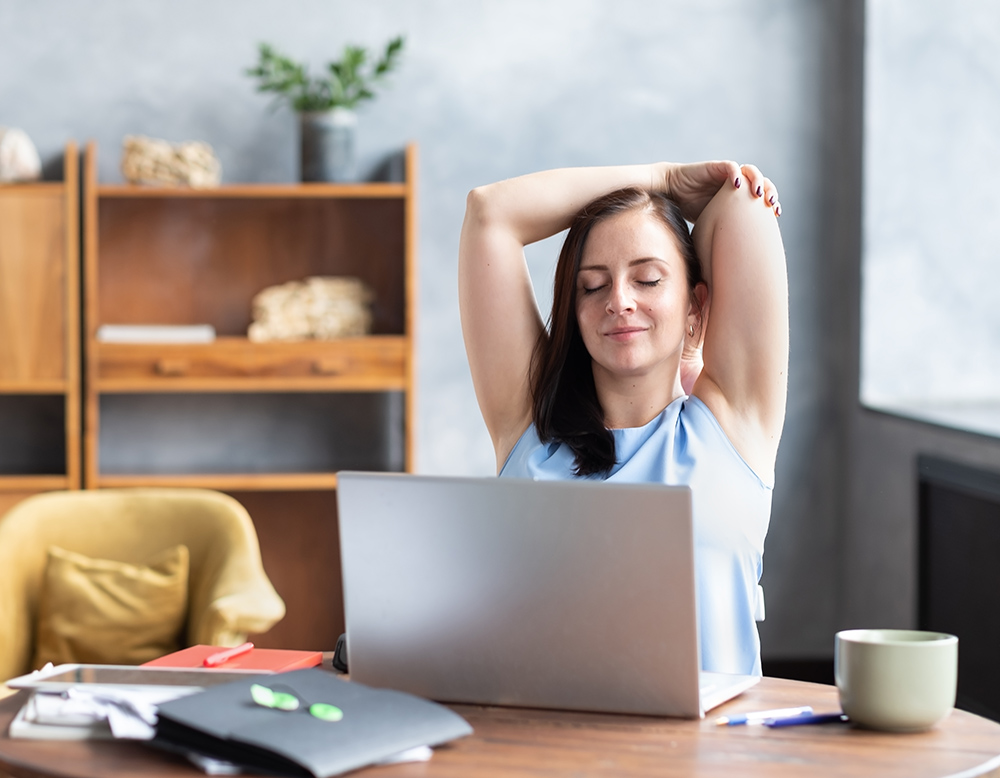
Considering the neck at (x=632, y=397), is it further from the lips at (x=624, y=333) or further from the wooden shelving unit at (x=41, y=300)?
the wooden shelving unit at (x=41, y=300)

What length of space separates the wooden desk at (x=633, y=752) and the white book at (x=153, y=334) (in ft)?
7.47

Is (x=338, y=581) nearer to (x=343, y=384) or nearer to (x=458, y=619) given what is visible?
(x=343, y=384)

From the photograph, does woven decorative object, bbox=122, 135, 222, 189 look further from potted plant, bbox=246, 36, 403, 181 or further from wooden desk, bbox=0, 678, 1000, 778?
wooden desk, bbox=0, 678, 1000, 778

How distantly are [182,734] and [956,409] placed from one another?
2.88 m

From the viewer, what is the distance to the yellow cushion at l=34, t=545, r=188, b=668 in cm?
240

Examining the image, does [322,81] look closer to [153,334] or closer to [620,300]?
[153,334]

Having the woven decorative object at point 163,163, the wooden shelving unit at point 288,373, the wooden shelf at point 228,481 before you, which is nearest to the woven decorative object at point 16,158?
the wooden shelving unit at point 288,373

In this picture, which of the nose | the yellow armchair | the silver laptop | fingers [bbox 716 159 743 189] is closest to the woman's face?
the nose

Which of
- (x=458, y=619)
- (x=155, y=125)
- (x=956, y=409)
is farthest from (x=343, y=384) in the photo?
(x=458, y=619)

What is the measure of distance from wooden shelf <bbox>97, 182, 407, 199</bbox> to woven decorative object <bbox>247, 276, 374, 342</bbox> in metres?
0.26

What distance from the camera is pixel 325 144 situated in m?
3.21

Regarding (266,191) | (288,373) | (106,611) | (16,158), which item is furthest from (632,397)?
(16,158)

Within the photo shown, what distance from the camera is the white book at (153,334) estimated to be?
10.3 ft

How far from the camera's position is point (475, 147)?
11.4 ft
